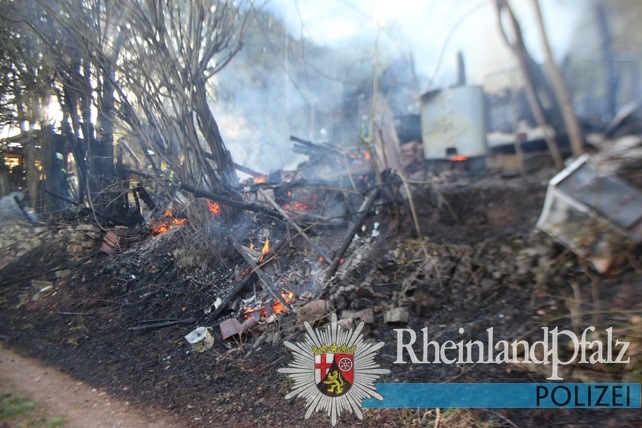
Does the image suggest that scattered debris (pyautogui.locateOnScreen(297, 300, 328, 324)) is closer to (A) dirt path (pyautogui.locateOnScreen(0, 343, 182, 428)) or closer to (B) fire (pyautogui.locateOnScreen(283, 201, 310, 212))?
(A) dirt path (pyautogui.locateOnScreen(0, 343, 182, 428))

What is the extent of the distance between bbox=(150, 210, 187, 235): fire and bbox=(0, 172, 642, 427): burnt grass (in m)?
0.14

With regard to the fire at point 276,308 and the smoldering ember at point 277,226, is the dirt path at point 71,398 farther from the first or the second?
the fire at point 276,308

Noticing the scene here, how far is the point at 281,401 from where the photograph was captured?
3.00 meters

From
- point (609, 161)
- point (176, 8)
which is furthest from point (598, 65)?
point (176, 8)

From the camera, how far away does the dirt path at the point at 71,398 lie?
2.92 metres

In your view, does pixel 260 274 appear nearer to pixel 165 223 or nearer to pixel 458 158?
pixel 165 223

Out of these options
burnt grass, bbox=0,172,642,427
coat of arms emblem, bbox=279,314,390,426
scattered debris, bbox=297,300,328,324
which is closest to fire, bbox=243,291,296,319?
burnt grass, bbox=0,172,642,427

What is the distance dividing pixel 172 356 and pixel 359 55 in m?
8.25

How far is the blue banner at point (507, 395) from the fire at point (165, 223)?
160 inches

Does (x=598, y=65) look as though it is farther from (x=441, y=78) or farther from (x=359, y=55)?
(x=359, y=55)

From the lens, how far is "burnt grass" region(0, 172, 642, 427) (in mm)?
2994

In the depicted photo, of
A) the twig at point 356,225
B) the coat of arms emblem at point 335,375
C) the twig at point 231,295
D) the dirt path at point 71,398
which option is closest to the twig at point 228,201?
the twig at point 231,295

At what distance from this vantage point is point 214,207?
562 centimetres

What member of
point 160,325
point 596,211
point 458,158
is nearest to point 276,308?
point 160,325
